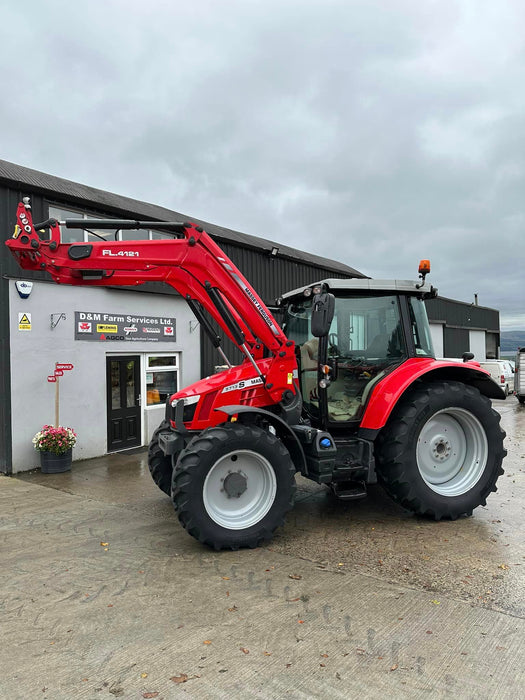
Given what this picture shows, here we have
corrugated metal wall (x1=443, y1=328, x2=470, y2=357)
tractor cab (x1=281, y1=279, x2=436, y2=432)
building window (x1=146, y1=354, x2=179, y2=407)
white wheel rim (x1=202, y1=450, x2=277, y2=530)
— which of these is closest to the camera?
white wheel rim (x1=202, y1=450, x2=277, y2=530)

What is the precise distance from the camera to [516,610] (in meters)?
3.29

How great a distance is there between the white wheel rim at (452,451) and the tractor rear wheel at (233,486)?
168 centimetres

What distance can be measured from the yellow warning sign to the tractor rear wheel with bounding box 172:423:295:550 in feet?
17.2

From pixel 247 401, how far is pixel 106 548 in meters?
1.91

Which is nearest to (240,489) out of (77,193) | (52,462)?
(52,462)

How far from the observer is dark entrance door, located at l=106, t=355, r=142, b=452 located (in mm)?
9570

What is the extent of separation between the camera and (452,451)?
542 centimetres

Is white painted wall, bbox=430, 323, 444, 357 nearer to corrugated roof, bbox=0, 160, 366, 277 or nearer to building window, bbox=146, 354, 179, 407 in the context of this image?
corrugated roof, bbox=0, 160, 366, 277

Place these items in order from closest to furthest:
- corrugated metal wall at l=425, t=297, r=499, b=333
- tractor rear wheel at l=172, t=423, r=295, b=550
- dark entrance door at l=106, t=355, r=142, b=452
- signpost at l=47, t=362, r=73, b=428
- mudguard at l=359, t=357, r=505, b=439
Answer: tractor rear wheel at l=172, t=423, r=295, b=550, mudguard at l=359, t=357, r=505, b=439, signpost at l=47, t=362, r=73, b=428, dark entrance door at l=106, t=355, r=142, b=452, corrugated metal wall at l=425, t=297, r=499, b=333

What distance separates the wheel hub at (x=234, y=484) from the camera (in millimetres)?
4488

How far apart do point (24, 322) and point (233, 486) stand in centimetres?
555

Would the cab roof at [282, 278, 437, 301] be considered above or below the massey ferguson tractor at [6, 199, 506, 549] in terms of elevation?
above

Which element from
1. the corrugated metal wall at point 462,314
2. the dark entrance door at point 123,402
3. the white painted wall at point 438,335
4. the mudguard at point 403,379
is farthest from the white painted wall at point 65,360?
the white painted wall at point 438,335

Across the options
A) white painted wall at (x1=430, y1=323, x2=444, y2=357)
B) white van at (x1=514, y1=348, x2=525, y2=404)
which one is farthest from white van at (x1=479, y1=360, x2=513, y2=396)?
white painted wall at (x1=430, y1=323, x2=444, y2=357)
